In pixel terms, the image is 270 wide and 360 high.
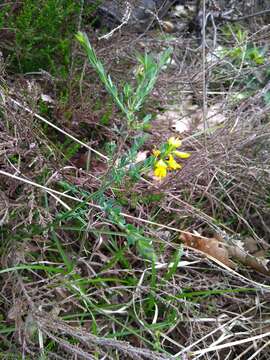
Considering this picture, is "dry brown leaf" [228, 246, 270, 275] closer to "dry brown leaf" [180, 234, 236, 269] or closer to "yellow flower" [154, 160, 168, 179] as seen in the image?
"dry brown leaf" [180, 234, 236, 269]

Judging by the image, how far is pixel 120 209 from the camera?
1429mm

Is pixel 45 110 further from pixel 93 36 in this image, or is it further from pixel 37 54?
pixel 93 36

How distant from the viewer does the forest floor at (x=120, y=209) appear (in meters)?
1.55

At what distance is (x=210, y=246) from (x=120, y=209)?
59 centimetres

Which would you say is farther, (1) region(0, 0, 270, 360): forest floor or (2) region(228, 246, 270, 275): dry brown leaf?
(2) region(228, 246, 270, 275): dry brown leaf

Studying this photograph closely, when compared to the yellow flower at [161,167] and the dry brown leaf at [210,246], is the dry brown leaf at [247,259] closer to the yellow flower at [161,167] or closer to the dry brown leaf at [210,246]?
Answer: the dry brown leaf at [210,246]

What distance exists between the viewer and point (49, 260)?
1760 millimetres

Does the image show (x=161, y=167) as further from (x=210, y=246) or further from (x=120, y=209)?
(x=210, y=246)

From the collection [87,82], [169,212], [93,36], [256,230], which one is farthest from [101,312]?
[93,36]

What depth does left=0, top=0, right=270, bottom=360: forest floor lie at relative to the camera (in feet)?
5.09

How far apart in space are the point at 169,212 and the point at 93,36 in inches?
33.9

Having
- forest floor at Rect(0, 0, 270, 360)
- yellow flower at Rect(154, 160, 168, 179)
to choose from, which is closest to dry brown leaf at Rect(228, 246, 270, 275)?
forest floor at Rect(0, 0, 270, 360)

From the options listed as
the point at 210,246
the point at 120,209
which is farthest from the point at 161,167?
the point at 210,246

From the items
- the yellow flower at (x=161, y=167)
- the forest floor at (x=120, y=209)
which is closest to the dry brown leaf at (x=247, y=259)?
the forest floor at (x=120, y=209)
